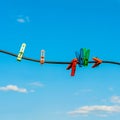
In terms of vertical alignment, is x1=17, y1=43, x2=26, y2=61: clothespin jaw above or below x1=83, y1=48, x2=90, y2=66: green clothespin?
below

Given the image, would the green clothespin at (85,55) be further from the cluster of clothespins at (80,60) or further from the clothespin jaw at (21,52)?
the clothespin jaw at (21,52)

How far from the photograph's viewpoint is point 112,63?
56.9ft

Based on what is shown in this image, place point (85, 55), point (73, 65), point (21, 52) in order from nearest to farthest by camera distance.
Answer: point (21, 52) → point (73, 65) → point (85, 55)

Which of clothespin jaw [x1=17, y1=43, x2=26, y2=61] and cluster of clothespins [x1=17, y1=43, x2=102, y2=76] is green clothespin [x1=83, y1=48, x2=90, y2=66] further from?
clothespin jaw [x1=17, y1=43, x2=26, y2=61]

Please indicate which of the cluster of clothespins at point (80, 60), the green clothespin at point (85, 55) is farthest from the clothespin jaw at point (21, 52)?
the green clothespin at point (85, 55)

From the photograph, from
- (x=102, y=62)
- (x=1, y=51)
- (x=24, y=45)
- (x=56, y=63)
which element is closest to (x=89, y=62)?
(x=102, y=62)

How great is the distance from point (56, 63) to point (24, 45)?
1670mm

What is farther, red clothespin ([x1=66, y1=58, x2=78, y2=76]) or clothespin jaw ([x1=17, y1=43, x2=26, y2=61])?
red clothespin ([x1=66, y1=58, x2=78, y2=76])

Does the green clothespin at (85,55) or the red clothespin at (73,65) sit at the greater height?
the green clothespin at (85,55)

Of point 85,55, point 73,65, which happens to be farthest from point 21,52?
point 85,55

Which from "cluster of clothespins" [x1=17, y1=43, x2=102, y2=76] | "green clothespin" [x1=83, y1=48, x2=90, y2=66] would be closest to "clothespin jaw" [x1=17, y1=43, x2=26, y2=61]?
"cluster of clothespins" [x1=17, y1=43, x2=102, y2=76]

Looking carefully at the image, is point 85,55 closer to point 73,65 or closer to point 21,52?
point 73,65

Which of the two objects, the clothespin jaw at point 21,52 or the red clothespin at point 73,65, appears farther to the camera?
the red clothespin at point 73,65

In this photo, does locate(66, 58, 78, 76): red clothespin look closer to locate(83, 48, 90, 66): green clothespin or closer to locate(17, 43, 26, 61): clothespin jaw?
locate(83, 48, 90, 66): green clothespin
